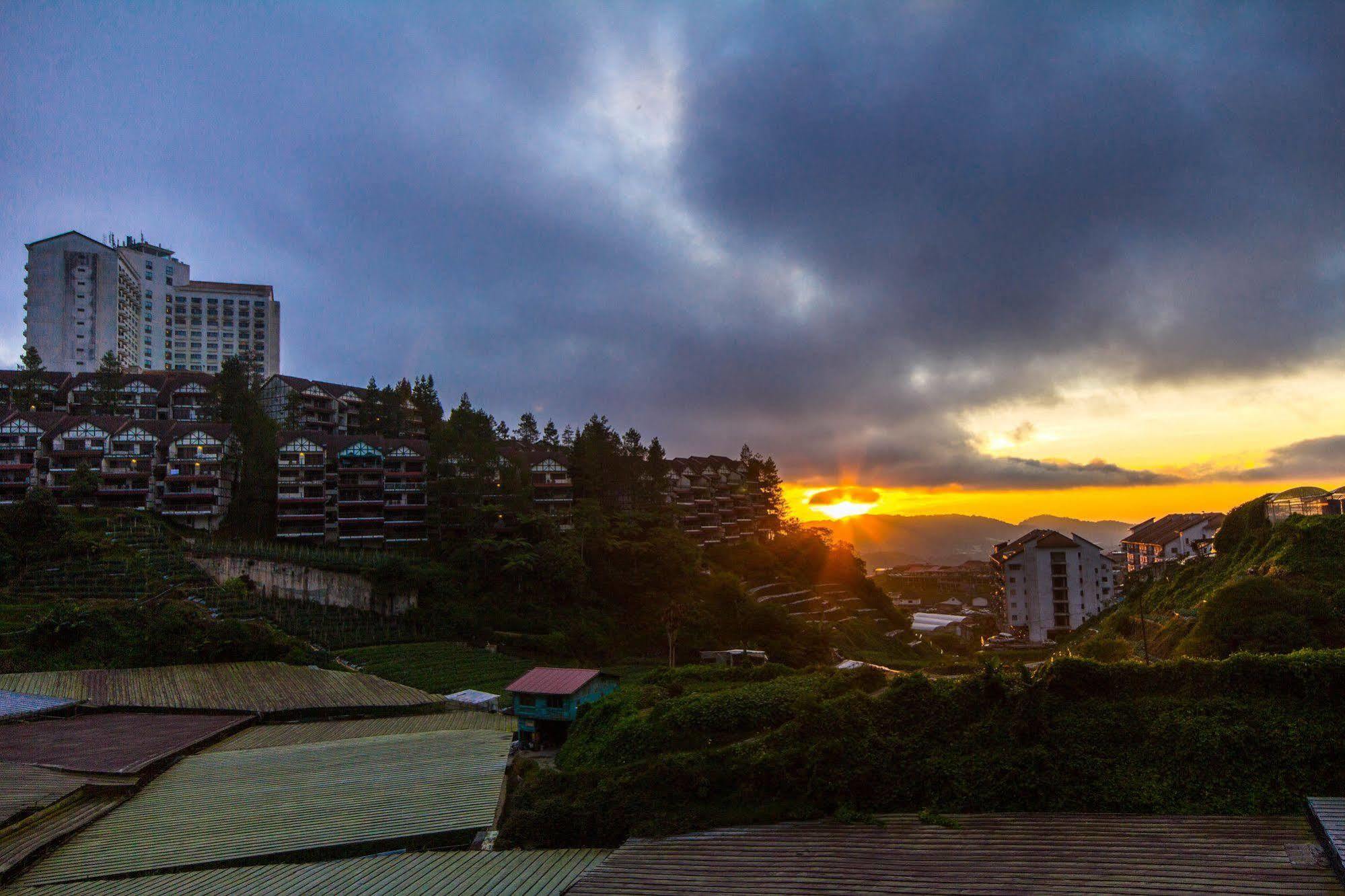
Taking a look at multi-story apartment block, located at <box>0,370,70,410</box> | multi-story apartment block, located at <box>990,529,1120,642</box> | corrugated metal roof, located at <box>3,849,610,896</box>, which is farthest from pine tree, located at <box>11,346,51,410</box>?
multi-story apartment block, located at <box>990,529,1120,642</box>

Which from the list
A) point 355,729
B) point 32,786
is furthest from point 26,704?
point 32,786

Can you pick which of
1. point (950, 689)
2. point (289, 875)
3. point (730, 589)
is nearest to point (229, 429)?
point (730, 589)

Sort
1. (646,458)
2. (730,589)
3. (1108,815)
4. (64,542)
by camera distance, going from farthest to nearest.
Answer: (646,458) < (730,589) < (64,542) < (1108,815)

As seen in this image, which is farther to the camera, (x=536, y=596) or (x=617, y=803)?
(x=536, y=596)

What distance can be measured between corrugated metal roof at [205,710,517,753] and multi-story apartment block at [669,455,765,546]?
163 feet

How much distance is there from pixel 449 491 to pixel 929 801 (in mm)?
57015

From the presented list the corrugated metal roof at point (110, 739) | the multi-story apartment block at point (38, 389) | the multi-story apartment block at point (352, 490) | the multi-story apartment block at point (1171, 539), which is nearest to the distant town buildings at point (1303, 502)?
the multi-story apartment block at point (1171, 539)

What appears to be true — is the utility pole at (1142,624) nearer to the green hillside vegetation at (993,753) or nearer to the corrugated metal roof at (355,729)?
the green hillside vegetation at (993,753)

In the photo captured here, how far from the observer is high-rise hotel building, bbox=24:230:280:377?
10819cm

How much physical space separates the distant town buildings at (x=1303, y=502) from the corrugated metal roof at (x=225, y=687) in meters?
54.6

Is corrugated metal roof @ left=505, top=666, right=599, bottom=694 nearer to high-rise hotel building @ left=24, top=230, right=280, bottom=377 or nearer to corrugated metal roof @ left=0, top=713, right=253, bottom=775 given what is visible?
corrugated metal roof @ left=0, top=713, right=253, bottom=775

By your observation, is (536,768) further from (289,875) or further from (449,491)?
(449,491)

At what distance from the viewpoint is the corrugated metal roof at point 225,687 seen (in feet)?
102

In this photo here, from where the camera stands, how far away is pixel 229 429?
71.6 meters
